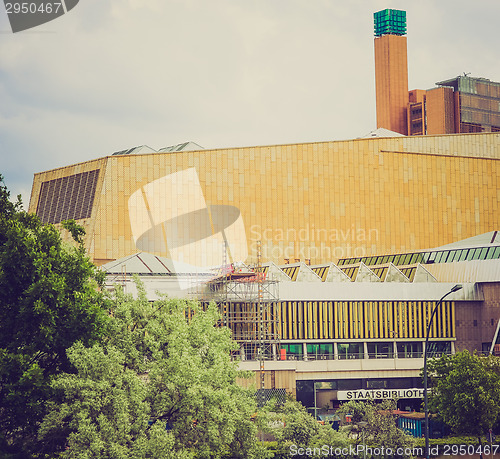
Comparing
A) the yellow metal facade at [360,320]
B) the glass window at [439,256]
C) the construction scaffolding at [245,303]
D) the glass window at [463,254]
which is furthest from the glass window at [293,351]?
the glass window at [439,256]

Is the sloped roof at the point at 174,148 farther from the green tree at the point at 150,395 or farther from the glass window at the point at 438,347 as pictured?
the green tree at the point at 150,395

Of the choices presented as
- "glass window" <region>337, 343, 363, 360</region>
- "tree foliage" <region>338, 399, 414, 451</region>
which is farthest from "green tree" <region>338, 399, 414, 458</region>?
"glass window" <region>337, 343, 363, 360</region>

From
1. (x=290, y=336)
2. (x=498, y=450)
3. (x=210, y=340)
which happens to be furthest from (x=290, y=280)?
(x=210, y=340)

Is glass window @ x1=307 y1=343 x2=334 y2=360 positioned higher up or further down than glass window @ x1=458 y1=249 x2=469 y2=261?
further down

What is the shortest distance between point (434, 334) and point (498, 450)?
31.3 metres

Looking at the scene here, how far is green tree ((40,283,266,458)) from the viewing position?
4584cm

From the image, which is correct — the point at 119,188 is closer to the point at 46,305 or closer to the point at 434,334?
the point at 434,334

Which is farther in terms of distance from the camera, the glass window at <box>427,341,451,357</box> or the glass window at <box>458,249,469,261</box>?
the glass window at <box>458,249,469,261</box>

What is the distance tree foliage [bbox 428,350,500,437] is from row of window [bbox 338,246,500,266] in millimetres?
37186

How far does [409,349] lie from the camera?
97812 mm

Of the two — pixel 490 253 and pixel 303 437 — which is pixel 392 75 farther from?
pixel 303 437

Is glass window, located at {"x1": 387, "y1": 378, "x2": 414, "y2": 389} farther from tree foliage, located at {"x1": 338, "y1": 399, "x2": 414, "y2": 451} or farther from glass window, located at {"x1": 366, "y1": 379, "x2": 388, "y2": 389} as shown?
tree foliage, located at {"x1": 338, "y1": 399, "x2": 414, "y2": 451}

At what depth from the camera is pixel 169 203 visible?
109188 mm

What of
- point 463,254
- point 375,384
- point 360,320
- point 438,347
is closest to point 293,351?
point 360,320
